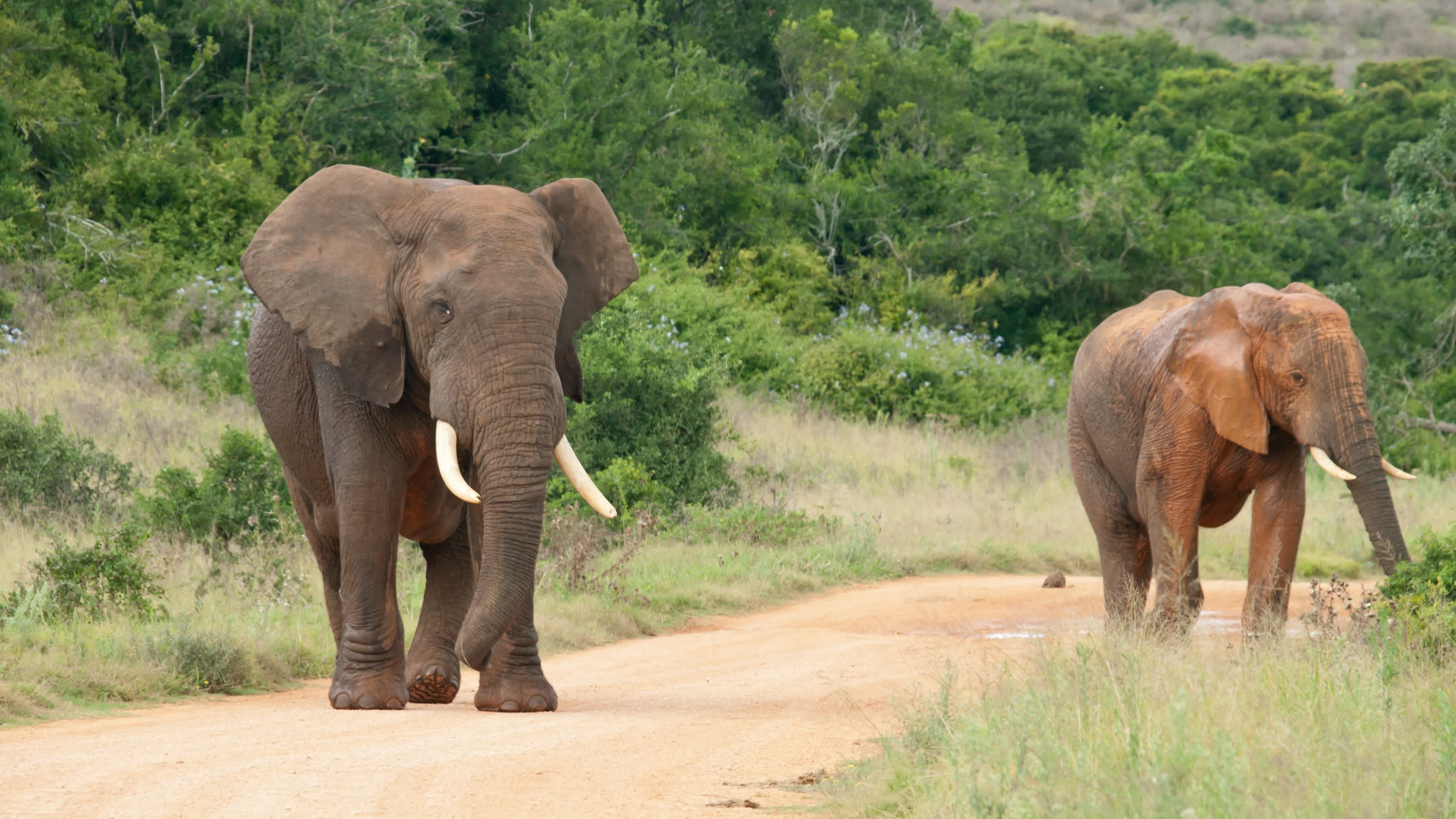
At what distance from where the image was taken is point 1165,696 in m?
5.50

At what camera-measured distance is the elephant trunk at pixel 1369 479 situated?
29.3ft

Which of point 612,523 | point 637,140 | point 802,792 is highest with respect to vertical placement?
point 637,140

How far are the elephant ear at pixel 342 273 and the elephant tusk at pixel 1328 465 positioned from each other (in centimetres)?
470

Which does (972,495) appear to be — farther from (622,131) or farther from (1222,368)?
(622,131)

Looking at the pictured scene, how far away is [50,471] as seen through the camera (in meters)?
13.1

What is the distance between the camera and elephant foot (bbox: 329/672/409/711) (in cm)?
765

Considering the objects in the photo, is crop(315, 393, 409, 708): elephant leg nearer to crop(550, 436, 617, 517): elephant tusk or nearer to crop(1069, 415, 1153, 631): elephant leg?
crop(550, 436, 617, 517): elephant tusk

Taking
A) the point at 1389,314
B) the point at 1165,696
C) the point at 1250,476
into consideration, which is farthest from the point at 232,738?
the point at 1389,314

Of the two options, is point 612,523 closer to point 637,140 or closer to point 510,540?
point 510,540

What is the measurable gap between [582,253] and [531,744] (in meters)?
2.69

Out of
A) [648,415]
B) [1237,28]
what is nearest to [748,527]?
[648,415]

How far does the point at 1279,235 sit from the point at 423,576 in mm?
27596

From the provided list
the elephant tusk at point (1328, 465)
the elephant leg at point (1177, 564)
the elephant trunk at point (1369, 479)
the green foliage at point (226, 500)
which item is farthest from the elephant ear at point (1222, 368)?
the green foliage at point (226, 500)

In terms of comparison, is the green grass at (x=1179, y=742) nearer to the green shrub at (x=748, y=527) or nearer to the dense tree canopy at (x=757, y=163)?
the green shrub at (x=748, y=527)
